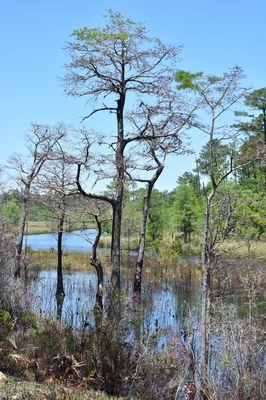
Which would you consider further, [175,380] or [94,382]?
[94,382]

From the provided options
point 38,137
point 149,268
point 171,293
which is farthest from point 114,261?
point 149,268

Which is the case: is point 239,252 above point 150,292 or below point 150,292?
above

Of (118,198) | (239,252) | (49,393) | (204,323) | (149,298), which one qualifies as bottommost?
(149,298)

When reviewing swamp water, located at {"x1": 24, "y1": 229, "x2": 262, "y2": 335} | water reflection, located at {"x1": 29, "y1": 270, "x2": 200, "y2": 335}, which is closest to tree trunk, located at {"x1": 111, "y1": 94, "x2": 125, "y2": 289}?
swamp water, located at {"x1": 24, "y1": 229, "x2": 262, "y2": 335}

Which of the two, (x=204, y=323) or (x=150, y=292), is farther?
(x=150, y=292)

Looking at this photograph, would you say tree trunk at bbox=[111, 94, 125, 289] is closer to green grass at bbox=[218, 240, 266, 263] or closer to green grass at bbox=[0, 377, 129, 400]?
green grass at bbox=[218, 240, 266, 263]

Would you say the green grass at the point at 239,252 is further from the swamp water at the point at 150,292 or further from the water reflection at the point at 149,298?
the water reflection at the point at 149,298

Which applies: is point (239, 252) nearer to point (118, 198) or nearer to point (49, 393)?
point (118, 198)

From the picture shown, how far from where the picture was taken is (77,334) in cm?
947

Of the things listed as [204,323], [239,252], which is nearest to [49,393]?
[204,323]

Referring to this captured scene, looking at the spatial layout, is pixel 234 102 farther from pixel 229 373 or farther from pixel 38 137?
pixel 38 137

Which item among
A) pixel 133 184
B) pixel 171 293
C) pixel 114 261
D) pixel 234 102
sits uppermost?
pixel 234 102

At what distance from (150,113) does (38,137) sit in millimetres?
8843

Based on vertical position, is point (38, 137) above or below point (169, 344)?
above
